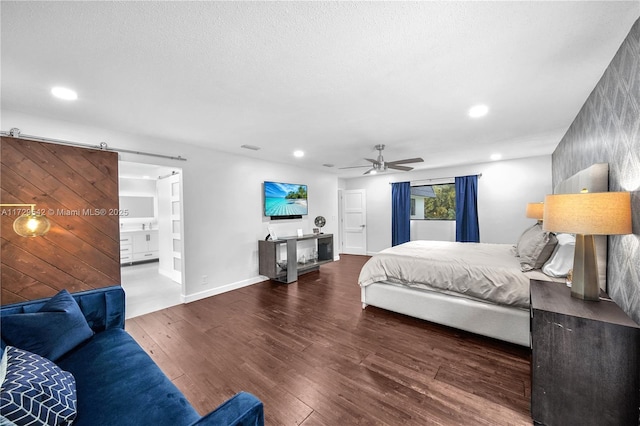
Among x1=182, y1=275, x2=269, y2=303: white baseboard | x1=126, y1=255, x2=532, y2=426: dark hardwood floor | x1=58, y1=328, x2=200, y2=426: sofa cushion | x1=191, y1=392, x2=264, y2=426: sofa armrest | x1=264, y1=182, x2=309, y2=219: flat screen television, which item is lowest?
x1=126, y1=255, x2=532, y2=426: dark hardwood floor

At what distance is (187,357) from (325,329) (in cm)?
138

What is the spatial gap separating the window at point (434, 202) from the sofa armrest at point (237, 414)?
6.04 metres

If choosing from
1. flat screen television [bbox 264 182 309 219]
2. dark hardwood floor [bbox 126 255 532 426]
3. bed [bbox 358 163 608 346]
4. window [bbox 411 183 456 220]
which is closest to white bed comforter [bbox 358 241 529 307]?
bed [bbox 358 163 608 346]

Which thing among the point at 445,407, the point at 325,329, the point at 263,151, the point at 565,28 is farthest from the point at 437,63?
the point at 263,151

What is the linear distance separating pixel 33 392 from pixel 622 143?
3.44 m

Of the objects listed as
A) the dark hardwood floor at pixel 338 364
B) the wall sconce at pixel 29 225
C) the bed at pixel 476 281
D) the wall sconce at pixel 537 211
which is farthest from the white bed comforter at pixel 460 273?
the wall sconce at pixel 29 225

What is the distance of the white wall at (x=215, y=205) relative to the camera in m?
3.21

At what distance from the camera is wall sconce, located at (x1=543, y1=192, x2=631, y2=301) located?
1328mm

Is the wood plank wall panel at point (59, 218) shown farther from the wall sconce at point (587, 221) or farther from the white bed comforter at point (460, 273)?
the wall sconce at point (587, 221)

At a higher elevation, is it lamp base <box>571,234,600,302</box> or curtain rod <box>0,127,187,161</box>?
curtain rod <box>0,127,187,161</box>

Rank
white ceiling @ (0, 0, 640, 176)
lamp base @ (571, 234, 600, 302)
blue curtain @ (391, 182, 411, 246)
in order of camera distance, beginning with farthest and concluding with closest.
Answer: blue curtain @ (391, 182, 411, 246)
lamp base @ (571, 234, 600, 302)
white ceiling @ (0, 0, 640, 176)

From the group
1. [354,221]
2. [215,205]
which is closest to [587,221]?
[215,205]

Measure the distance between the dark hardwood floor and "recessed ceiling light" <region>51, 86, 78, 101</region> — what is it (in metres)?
2.41

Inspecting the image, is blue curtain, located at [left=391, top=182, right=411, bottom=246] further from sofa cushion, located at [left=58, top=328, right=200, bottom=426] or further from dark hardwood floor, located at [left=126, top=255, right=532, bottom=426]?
sofa cushion, located at [left=58, top=328, right=200, bottom=426]
